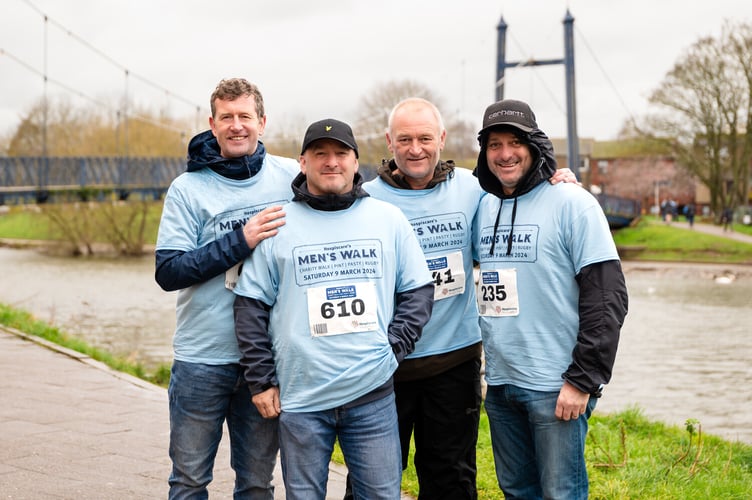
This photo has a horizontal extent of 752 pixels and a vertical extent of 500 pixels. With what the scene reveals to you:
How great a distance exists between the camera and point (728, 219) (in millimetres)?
43531

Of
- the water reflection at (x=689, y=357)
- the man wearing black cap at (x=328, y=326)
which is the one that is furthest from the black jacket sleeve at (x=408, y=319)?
the water reflection at (x=689, y=357)

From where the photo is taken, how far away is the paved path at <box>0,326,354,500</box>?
13.7ft

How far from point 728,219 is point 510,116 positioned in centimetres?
4373

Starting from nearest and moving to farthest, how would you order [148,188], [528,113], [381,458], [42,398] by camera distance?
[381,458], [528,113], [42,398], [148,188]

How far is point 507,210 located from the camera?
10.4 feet

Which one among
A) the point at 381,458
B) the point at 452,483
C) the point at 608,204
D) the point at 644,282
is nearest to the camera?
the point at 381,458

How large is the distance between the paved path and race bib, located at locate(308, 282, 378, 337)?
61.8 inches

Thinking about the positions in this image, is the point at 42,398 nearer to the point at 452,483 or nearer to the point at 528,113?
the point at 452,483

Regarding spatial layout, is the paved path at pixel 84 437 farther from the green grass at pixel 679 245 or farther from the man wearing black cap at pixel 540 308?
the green grass at pixel 679 245

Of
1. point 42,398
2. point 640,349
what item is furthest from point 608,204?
point 42,398

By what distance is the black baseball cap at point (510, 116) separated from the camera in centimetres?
305

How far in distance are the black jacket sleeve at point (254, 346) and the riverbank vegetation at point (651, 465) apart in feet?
5.29

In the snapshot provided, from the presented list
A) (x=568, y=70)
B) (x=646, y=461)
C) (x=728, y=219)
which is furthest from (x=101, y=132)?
(x=646, y=461)

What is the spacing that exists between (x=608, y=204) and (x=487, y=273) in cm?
4525
